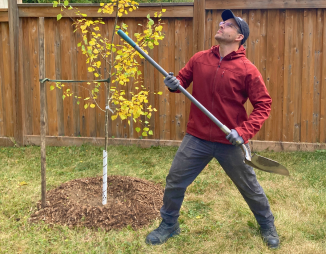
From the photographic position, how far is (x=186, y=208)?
388cm

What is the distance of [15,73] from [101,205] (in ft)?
11.0

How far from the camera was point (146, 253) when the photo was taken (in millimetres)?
2988

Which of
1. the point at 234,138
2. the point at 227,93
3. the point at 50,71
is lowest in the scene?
the point at 234,138

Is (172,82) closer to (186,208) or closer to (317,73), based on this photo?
(186,208)

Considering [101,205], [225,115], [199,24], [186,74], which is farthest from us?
[199,24]

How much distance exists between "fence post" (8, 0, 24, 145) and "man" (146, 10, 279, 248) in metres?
3.89

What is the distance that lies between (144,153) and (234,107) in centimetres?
294

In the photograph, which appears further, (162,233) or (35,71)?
(35,71)

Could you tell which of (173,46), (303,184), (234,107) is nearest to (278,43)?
(173,46)

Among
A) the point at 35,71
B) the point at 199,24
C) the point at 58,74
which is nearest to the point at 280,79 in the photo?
the point at 199,24

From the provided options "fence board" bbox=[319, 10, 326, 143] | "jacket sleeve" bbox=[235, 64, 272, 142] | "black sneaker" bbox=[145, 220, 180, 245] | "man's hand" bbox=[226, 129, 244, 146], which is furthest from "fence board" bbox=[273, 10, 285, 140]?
"man's hand" bbox=[226, 129, 244, 146]

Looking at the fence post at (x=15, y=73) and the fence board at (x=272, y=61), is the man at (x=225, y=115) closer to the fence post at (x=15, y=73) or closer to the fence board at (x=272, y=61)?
the fence board at (x=272, y=61)

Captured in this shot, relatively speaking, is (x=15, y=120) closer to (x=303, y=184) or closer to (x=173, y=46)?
(x=173, y=46)

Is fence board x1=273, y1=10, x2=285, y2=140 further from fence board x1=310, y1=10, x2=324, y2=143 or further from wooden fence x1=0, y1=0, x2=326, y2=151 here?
fence board x1=310, y1=10, x2=324, y2=143
